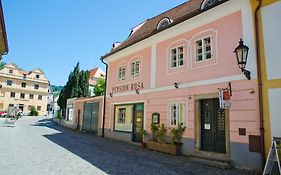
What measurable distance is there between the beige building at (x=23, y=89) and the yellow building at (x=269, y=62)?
57.0 metres

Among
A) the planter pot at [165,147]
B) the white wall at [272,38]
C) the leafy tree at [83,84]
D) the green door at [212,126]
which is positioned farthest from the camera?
the leafy tree at [83,84]

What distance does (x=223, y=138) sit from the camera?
8852 millimetres

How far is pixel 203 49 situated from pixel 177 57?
5.34ft

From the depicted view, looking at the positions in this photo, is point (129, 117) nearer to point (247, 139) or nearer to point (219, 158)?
point (219, 158)

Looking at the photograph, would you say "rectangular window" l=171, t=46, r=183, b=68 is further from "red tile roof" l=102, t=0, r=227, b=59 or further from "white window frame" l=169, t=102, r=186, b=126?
"white window frame" l=169, t=102, r=186, b=126

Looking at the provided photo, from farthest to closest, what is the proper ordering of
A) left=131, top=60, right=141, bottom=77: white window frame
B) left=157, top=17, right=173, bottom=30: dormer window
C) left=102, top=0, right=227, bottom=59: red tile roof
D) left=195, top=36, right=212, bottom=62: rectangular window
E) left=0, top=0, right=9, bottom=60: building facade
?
left=131, top=60, right=141, bottom=77: white window frame → left=157, top=17, right=173, bottom=30: dormer window → left=102, top=0, right=227, bottom=59: red tile roof → left=195, top=36, right=212, bottom=62: rectangular window → left=0, top=0, right=9, bottom=60: building facade

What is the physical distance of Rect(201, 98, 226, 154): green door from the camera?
8989 mm

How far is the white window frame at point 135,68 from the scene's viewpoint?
A: 46.4 ft

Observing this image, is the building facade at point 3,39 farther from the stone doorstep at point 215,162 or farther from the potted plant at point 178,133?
the stone doorstep at point 215,162

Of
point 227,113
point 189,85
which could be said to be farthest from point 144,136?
point 227,113

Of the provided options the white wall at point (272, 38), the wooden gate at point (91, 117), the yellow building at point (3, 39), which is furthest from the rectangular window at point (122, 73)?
the white wall at point (272, 38)

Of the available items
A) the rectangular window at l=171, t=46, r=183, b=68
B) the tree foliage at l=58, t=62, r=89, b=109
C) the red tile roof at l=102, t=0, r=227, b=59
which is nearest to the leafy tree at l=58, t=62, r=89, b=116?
the tree foliage at l=58, t=62, r=89, b=109

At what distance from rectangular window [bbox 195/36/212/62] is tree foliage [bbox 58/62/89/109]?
2370 centimetres

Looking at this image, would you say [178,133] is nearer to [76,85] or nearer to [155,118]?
[155,118]
